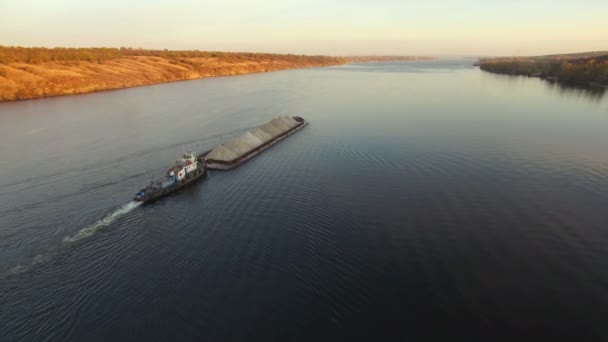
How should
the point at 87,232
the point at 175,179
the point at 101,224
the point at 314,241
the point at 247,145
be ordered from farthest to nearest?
1. the point at 247,145
2. the point at 175,179
3. the point at 101,224
4. the point at 87,232
5. the point at 314,241

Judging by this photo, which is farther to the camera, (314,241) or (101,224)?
(101,224)

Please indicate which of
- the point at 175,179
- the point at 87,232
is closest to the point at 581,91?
the point at 175,179

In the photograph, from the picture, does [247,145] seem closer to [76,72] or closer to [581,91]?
[76,72]

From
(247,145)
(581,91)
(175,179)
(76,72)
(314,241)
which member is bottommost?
(314,241)

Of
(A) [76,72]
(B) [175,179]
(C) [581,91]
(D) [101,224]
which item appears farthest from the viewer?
(A) [76,72]

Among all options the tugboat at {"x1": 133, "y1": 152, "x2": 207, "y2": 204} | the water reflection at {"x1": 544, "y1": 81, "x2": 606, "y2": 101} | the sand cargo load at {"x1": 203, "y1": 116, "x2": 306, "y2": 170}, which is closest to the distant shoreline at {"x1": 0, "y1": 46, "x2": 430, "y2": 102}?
the sand cargo load at {"x1": 203, "y1": 116, "x2": 306, "y2": 170}

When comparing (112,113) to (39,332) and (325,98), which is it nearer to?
(325,98)

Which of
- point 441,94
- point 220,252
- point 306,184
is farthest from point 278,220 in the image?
point 441,94
